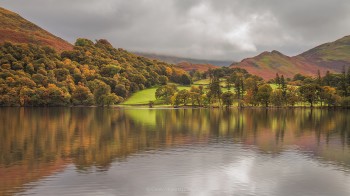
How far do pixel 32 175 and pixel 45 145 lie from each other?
20.3 m

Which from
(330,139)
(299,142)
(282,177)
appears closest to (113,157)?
(282,177)

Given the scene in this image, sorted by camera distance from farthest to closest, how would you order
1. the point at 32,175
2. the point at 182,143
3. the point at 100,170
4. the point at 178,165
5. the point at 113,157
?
the point at 182,143 → the point at 113,157 → the point at 178,165 → the point at 100,170 → the point at 32,175

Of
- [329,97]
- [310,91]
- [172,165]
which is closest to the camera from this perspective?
[172,165]

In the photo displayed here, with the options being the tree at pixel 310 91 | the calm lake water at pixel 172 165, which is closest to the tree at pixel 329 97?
the tree at pixel 310 91

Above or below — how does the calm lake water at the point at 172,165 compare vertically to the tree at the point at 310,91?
below

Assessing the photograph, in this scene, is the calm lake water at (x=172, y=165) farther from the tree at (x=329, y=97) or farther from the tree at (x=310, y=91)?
the tree at (x=310, y=91)

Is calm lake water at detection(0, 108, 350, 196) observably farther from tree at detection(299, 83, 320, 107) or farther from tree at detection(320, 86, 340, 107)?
tree at detection(299, 83, 320, 107)

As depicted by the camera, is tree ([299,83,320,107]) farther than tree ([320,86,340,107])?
Yes

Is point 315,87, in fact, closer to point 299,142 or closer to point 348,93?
point 348,93

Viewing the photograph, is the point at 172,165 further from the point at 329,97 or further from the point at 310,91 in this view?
the point at 310,91

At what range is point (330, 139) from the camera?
6450 cm

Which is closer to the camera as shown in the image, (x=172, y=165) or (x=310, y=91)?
(x=172, y=165)

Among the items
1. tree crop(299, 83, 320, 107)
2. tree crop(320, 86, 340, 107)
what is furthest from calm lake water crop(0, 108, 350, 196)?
tree crop(299, 83, 320, 107)

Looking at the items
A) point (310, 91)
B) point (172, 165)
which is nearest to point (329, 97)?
point (310, 91)
